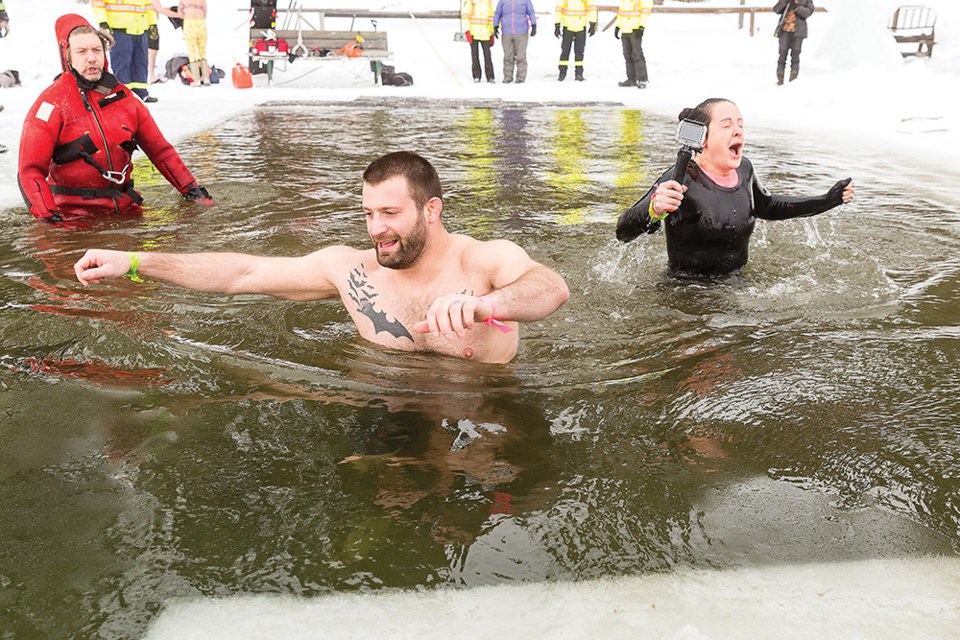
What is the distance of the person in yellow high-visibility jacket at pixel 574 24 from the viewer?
18.8m

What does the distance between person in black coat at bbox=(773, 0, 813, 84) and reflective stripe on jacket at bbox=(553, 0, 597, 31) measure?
12.6 feet

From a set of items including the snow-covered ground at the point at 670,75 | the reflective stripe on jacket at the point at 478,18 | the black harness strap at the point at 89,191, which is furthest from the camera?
the reflective stripe on jacket at the point at 478,18

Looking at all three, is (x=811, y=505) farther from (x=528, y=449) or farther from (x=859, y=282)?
(x=859, y=282)

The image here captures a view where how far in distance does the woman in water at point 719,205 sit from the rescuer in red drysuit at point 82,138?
3.76 meters

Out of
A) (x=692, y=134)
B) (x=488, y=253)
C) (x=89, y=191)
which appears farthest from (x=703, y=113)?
(x=89, y=191)

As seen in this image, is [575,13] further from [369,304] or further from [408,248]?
[408,248]

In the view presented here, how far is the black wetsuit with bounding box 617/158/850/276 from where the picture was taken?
5.00m

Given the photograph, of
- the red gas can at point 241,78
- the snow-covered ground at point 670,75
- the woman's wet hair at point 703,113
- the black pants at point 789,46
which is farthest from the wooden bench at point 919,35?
the woman's wet hair at point 703,113

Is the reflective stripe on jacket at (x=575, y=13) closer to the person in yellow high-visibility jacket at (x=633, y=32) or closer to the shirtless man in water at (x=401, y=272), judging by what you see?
the person in yellow high-visibility jacket at (x=633, y=32)

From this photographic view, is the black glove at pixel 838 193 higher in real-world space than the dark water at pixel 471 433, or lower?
higher

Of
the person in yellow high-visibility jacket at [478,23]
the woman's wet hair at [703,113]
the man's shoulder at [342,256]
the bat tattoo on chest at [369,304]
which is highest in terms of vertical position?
the person in yellow high-visibility jacket at [478,23]

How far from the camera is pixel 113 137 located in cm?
647

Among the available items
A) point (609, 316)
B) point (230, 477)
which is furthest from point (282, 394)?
point (609, 316)

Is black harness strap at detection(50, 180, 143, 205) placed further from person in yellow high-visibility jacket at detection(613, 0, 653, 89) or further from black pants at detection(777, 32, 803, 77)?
black pants at detection(777, 32, 803, 77)
